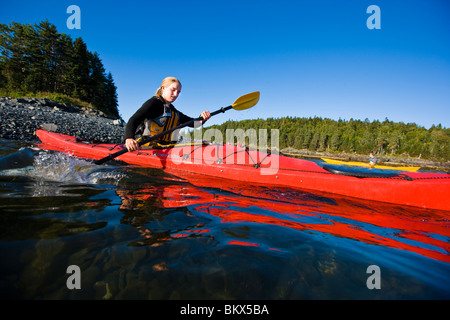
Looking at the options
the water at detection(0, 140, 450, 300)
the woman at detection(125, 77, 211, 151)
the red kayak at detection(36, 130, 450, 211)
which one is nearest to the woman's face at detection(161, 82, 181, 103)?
the woman at detection(125, 77, 211, 151)

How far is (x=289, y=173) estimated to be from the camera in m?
4.53

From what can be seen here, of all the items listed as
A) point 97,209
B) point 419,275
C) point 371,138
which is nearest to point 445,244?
point 419,275

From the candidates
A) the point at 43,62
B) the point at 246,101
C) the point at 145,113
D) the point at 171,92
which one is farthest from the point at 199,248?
the point at 43,62

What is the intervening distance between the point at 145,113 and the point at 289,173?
11.8ft

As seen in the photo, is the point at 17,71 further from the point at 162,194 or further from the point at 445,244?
the point at 445,244

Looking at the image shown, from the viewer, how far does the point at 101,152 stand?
610cm

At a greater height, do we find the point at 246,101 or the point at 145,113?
the point at 246,101

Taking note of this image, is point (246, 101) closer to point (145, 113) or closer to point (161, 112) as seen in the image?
point (161, 112)

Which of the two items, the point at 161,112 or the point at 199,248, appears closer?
the point at 199,248

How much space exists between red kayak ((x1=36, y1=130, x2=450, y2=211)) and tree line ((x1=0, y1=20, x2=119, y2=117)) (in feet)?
122

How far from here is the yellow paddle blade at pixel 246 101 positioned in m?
5.81

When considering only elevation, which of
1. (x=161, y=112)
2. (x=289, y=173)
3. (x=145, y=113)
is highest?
(x=161, y=112)

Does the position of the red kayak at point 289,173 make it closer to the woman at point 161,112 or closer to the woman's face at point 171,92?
the woman at point 161,112
